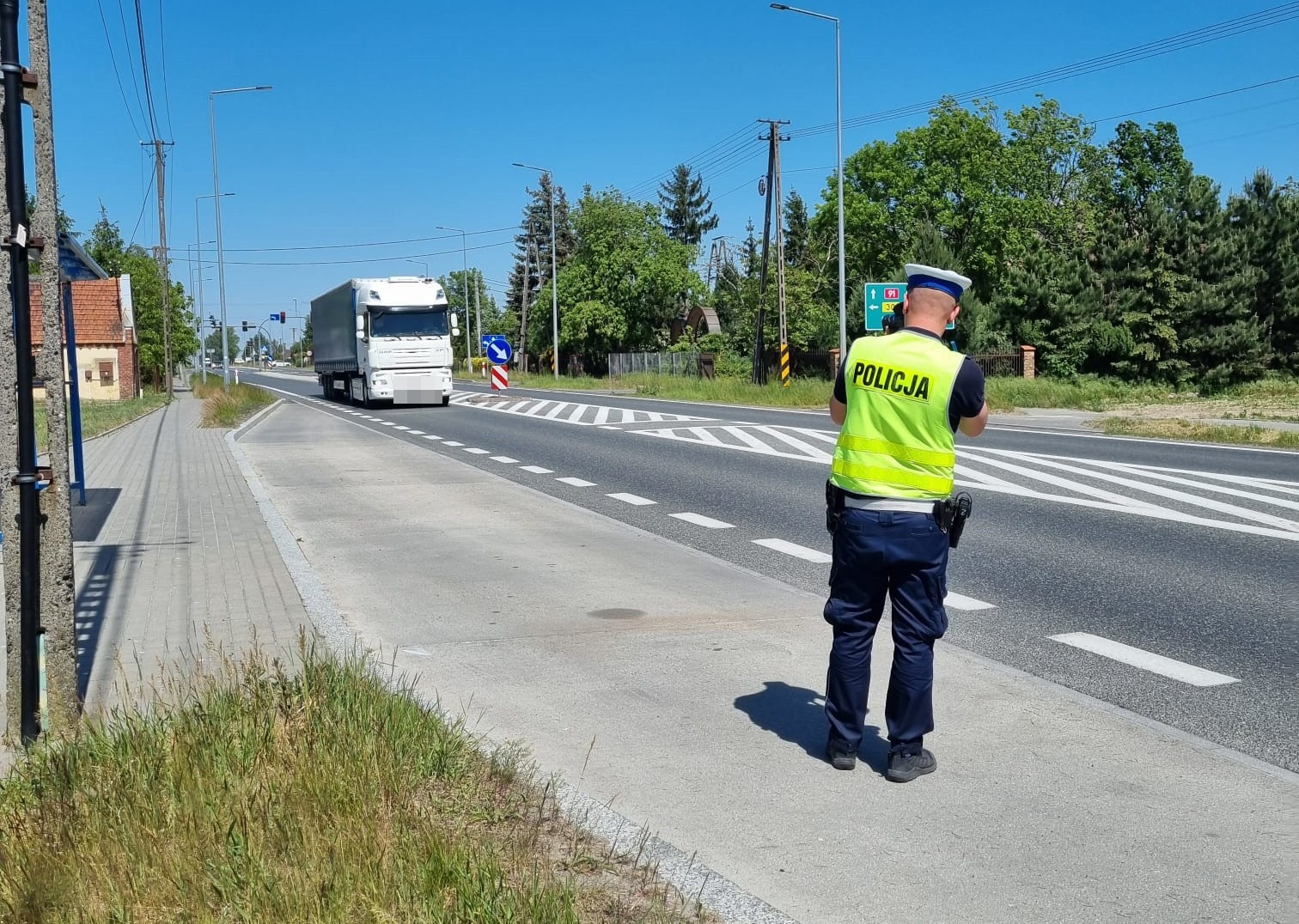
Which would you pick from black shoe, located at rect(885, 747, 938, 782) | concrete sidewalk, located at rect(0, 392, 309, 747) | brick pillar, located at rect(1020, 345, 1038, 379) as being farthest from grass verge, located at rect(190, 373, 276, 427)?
black shoe, located at rect(885, 747, 938, 782)

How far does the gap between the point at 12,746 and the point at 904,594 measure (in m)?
3.29

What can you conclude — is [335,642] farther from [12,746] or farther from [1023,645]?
[1023,645]

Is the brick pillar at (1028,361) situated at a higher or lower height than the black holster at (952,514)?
higher

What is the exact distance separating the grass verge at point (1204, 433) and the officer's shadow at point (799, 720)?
1567 centimetres

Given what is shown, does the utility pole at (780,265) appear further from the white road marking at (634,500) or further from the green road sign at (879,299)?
the white road marking at (634,500)

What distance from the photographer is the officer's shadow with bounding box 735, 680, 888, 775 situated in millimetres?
4887

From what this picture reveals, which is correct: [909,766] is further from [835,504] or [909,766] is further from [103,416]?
[103,416]

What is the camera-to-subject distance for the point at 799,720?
208 inches

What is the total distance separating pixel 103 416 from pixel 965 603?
32.5 meters

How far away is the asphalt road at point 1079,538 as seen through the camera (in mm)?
5961

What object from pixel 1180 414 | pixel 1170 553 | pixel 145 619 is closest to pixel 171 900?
pixel 145 619

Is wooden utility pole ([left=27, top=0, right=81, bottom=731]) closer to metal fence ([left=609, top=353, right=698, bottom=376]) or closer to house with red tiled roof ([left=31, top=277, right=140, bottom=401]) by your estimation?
house with red tiled roof ([left=31, top=277, right=140, bottom=401])

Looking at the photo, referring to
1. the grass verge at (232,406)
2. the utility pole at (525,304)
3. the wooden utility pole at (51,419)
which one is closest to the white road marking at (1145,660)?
the wooden utility pole at (51,419)

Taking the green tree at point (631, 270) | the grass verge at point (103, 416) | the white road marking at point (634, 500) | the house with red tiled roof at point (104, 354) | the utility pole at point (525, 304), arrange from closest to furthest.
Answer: the white road marking at point (634, 500) → the grass verge at point (103, 416) → the house with red tiled roof at point (104, 354) → the green tree at point (631, 270) → the utility pole at point (525, 304)
